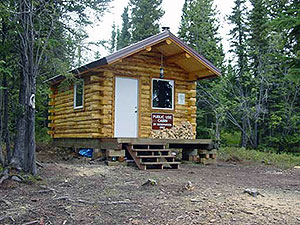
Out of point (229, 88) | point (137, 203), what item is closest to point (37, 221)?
→ point (137, 203)

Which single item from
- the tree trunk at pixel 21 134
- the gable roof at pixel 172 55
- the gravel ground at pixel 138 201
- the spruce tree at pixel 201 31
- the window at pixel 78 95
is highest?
the spruce tree at pixel 201 31

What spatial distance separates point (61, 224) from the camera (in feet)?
15.0

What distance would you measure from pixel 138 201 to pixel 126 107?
6282mm

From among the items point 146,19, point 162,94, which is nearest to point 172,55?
point 162,94

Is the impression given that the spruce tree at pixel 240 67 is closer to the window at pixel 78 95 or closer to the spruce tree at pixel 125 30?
the window at pixel 78 95

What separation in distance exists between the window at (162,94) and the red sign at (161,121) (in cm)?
28

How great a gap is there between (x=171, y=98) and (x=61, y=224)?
8.49m

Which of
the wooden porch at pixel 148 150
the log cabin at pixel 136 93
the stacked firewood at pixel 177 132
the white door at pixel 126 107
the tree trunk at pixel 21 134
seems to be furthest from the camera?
the stacked firewood at pixel 177 132

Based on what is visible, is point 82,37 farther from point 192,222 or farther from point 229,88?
point 229,88

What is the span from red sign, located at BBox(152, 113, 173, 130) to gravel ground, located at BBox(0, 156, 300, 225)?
4218 millimetres

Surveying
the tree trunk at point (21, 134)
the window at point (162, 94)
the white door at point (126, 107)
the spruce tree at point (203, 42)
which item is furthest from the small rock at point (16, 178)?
the spruce tree at point (203, 42)

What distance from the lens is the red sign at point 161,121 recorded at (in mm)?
12203

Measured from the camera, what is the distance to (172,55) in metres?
12.4

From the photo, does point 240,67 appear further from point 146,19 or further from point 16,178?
point 16,178
